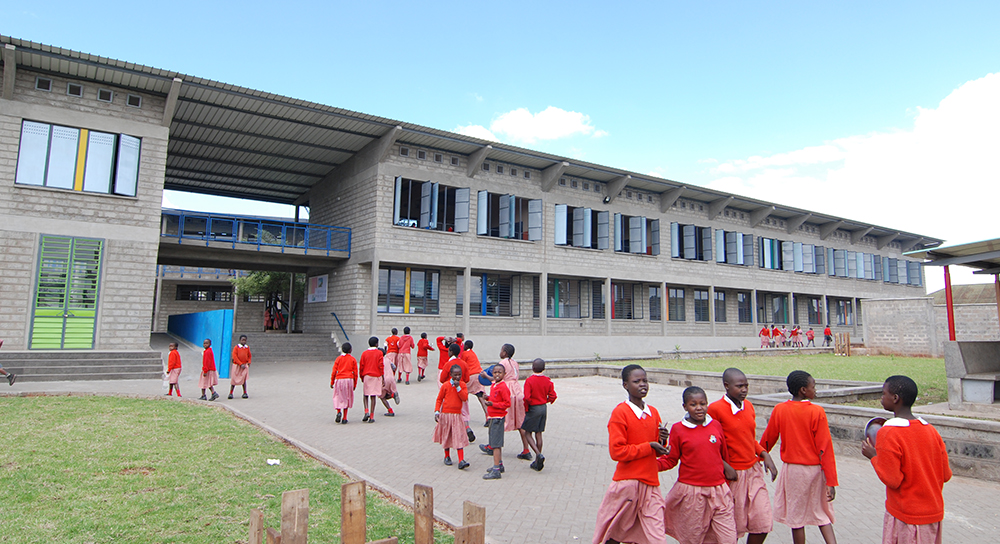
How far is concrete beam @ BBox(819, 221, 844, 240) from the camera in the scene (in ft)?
122

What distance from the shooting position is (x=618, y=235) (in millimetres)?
28375

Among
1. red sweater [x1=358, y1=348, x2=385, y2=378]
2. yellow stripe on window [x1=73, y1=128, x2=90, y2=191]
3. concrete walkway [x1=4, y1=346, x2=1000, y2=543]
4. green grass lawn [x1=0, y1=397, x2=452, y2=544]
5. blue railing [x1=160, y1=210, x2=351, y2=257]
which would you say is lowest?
concrete walkway [x1=4, y1=346, x2=1000, y2=543]

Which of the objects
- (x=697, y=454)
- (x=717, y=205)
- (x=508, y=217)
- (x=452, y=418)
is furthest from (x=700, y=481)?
(x=717, y=205)

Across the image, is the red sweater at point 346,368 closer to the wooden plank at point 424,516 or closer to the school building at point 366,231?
the wooden plank at point 424,516

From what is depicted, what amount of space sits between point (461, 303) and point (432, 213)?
162 inches

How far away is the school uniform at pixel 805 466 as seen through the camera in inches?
167

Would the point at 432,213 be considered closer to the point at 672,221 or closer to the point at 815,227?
the point at 672,221

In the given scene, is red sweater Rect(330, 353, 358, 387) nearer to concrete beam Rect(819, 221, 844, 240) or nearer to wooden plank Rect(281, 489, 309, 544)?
wooden plank Rect(281, 489, 309, 544)

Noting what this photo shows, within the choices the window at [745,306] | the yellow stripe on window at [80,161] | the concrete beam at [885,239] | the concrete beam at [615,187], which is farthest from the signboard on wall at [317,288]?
the concrete beam at [885,239]

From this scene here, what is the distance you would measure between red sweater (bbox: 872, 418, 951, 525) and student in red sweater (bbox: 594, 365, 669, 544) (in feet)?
4.40

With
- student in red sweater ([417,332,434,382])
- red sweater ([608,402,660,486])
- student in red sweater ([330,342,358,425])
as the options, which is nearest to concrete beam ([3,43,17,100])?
student in red sweater ([417,332,434,382])

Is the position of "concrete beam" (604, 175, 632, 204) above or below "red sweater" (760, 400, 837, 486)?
above

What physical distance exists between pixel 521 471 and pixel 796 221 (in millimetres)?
34242

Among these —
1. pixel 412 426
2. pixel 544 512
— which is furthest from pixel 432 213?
pixel 544 512
